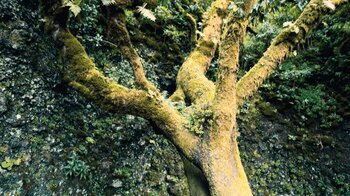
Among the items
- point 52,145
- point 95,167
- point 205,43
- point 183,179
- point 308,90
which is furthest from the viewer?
point 308,90

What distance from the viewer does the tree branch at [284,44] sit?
9.81ft

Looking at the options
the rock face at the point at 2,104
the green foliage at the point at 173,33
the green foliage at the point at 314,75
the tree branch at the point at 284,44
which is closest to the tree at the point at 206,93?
the tree branch at the point at 284,44

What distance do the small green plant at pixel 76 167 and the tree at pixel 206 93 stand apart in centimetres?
119

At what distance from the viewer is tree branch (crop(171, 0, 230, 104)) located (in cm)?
386

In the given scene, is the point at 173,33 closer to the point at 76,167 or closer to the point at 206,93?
the point at 206,93

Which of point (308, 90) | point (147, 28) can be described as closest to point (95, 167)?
point (147, 28)

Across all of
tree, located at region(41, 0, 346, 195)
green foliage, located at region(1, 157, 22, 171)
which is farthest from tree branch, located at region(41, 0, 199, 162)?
green foliage, located at region(1, 157, 22, 171)

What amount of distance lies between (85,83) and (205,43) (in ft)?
8.58

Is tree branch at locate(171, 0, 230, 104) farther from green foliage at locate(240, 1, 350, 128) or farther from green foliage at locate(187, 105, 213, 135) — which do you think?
green foliage at locate(240, 1, 350, 128)

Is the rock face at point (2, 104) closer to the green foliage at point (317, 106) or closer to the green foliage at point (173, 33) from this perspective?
the green foliage at point (173, 33)

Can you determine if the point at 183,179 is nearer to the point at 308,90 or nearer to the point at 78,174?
the point at 78,174

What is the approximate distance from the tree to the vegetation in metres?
0.01

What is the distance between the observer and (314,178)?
4.88 m

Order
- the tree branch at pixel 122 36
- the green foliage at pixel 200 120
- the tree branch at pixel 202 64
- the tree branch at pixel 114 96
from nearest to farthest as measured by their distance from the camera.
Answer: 1. the green foliage at pixel 200 120
2. the tree branch at pixel 114 96
3. the tree branch at pixel 122 36
4. the tree branch at pixel 202 64
